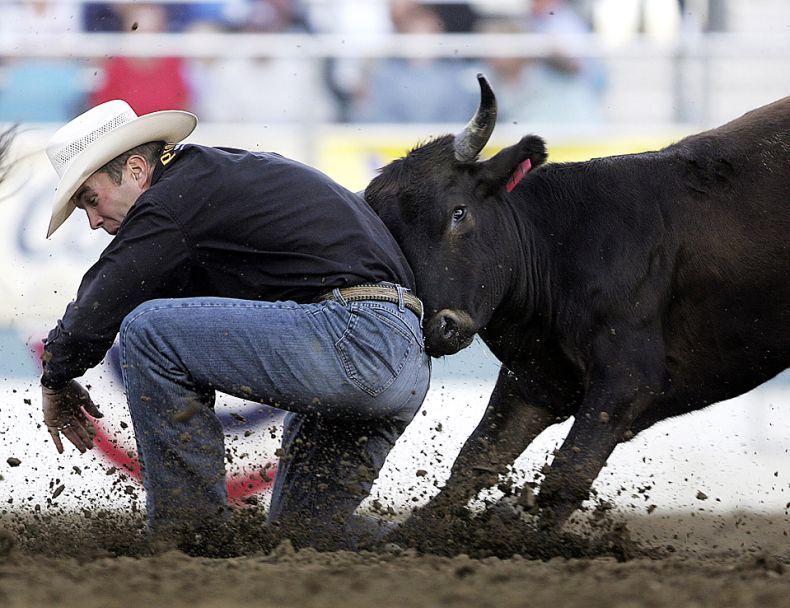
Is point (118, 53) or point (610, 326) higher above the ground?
point (118, 53)

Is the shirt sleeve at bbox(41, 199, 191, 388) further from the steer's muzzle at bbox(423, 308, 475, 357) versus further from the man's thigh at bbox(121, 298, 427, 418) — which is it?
the steer's muzzle at bbox(423, 308, 475, 357)

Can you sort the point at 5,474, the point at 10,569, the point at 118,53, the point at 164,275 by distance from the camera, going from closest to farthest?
the point at 10,569 < the point at 164,275 < the point at 5,474 < the point at 118,53

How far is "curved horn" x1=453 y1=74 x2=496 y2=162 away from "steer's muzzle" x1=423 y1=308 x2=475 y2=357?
0.58 m

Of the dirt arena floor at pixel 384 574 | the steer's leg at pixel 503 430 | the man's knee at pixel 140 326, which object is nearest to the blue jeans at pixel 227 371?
the man's knee at pixel 140 326

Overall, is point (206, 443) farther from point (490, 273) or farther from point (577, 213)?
point (577, 213)

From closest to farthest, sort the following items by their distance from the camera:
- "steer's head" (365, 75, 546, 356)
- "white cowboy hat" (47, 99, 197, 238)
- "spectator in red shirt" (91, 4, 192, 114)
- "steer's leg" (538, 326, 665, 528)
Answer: "white cowboy hat" (47, 99, 197, 238)
"steer's leg" (538, 326, 665, 528)
"steer's head" (365, 75, 546, 356)
"spectator in red shirt" (91, 4, 192, 114)

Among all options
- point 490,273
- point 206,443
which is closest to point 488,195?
point 490,273

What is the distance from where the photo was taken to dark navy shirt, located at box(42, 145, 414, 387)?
3682 mm

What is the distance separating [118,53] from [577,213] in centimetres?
368

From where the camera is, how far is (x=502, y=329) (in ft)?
15.2

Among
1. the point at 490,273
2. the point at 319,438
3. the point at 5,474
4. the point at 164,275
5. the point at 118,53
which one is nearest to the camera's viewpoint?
the point at 164,275

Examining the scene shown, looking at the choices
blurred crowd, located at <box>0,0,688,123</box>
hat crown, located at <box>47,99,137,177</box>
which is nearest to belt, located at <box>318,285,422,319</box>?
hat crown, located at <box>47,99,137,177</box>

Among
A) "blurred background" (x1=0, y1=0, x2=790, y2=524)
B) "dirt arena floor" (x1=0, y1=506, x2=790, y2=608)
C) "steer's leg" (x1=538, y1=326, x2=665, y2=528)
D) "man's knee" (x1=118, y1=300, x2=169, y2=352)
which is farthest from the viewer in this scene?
"blurred background" (x1=0, y1=0, x2=790, y2=524)

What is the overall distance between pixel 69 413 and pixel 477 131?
1647 millimetres
